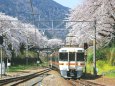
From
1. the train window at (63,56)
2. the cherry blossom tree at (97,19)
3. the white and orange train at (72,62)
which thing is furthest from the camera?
the cherry blossom tree at (97,19)

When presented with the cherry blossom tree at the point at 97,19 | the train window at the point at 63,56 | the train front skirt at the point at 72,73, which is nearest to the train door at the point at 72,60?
the train window at the point at 63,56

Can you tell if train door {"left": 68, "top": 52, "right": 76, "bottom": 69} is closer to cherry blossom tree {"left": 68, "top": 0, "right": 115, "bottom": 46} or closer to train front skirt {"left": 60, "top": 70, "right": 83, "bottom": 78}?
train front skirt {"left": 60, "top": 70, "right": 83, "bottom": 78}

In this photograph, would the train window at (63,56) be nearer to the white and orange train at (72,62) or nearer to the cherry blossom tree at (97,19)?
the white and orange train at (72,62)

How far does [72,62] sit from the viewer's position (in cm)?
4306

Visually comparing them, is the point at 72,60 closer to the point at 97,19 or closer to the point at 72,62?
the point at 72,62

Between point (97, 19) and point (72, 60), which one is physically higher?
point (97, 19)

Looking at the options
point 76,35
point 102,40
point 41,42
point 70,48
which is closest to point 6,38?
point 76,35

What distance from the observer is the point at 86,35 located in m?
57.3

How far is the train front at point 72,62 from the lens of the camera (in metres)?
42.9

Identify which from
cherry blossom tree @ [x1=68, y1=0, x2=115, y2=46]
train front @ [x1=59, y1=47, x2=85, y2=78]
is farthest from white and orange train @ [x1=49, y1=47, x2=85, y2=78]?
cherry blossom tree @ [x1=68, y1=0, x2=115, y2=46]

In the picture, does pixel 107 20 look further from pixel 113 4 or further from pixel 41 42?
pixel 41 42

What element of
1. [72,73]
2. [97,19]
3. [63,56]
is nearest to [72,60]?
[63,56]

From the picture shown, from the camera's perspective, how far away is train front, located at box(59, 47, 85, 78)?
141 feet

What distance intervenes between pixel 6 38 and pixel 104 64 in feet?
128
